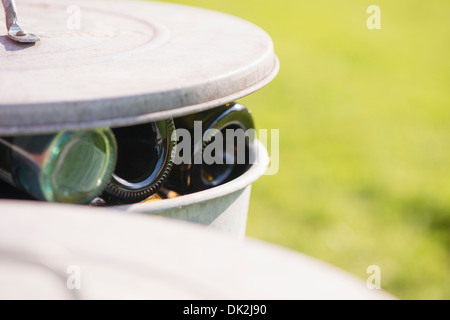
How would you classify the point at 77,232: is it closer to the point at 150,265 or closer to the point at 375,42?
the point at 150,265

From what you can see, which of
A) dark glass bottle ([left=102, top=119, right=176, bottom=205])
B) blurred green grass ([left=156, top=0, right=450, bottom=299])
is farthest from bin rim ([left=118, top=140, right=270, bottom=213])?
blurred green grass ([left=156, top=0, right=450, bottom=299])

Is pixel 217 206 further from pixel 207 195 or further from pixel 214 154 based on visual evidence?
pixel 214 154

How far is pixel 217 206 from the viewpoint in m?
1.51

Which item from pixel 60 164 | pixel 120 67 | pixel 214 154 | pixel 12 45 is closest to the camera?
pixel 60 164

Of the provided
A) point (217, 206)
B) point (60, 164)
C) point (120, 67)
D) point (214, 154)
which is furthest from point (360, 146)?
point (60, 164)

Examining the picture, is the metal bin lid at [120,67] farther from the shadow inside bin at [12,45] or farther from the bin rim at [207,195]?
the bin rim at [207,195]

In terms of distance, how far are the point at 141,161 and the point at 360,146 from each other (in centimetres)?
346

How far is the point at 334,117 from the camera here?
5.40 meters

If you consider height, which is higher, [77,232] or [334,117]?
[77,232]

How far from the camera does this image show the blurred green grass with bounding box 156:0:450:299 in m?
3.38

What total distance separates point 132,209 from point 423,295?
2.07m

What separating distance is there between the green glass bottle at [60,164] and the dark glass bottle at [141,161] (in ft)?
0.38

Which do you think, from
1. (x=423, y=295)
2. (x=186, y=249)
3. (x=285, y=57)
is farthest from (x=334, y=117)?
(x=186, y=249)

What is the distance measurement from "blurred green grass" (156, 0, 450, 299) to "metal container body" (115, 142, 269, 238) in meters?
1.60
